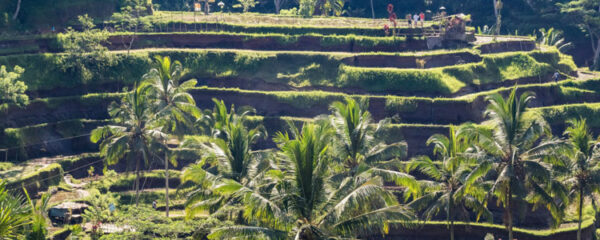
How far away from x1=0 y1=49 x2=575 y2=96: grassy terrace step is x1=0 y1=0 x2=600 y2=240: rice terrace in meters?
0.14

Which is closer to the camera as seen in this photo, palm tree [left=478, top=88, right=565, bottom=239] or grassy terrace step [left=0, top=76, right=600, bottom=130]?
palm tree [left=478, top=88, right=565, bottom=239]

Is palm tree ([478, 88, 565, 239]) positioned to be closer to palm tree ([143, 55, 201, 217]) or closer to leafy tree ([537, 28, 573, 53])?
palm tree ([143, 55, 201, 217])

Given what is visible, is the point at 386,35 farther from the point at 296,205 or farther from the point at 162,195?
the point at 296,205

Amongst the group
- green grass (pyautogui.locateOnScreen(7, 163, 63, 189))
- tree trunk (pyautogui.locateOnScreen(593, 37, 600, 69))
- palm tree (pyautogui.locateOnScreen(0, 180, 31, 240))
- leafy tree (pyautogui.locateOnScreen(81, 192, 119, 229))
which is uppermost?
palm tree (pyautogui.locateOnScreen(0, 180, 31, 240))

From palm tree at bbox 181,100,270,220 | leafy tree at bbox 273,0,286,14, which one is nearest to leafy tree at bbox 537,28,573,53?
leafy tree at bbox 273,0,286,14

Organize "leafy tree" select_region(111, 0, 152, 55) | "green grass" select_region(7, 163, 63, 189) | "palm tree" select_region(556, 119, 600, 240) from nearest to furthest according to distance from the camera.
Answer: "palm tree" select_region(556, 119, 600, 240) < "green grass" select_region(7, 163, 63, 189) < "leafy tree" select_region(111, 0, 152, 55)

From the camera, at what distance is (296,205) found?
108ft

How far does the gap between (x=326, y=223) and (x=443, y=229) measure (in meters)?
25.4

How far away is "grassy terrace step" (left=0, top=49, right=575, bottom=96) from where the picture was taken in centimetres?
6856

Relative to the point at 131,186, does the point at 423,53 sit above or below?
above

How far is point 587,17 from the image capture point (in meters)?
93.9

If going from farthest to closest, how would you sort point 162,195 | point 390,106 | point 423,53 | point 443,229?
point 423,53, point 390,106, point 162,195, point 443,229

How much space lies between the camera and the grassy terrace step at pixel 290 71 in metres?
68.6

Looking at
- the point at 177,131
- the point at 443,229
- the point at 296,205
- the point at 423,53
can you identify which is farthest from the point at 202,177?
the point at 423,53
